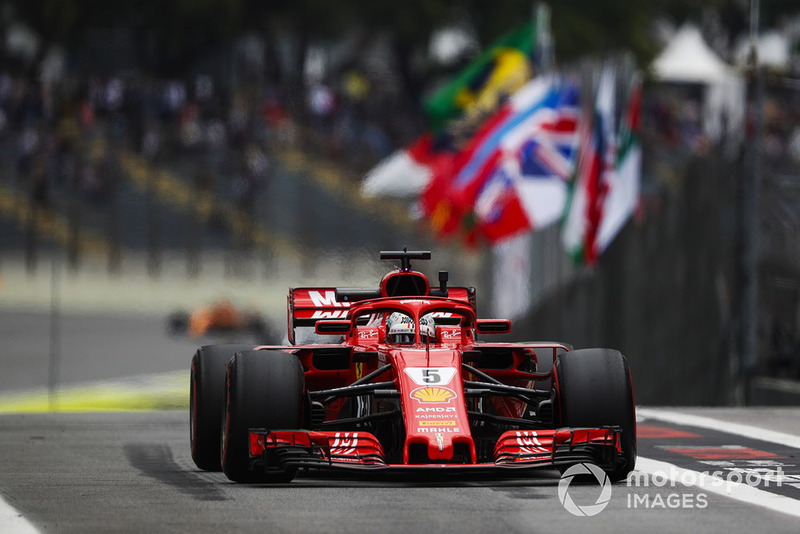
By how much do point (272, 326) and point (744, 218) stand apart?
46.9 feet

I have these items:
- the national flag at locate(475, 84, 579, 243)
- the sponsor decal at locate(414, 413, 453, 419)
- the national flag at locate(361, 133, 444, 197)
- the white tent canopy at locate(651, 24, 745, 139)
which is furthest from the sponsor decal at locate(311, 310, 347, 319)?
the white tent canopy at locate(651, 24, 745, 139)

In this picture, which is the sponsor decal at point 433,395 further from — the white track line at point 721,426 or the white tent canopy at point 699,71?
the white tent canopy at point 699,71

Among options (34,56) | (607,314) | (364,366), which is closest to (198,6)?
(34,56)

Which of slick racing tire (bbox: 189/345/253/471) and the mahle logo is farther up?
slick racing tire (bbox: 189/345/253/471)

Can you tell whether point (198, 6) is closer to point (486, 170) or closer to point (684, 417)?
point (486, 170)

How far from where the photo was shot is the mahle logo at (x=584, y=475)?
30.0 ft

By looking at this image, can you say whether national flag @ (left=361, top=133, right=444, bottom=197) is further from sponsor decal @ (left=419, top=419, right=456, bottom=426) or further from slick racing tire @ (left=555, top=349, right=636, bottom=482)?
sponsor decal @ (left=419, top=419, right=456, bottom=426)

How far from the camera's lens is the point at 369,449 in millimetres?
10281

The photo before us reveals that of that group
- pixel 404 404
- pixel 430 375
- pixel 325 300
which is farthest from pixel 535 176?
pixel 404 404

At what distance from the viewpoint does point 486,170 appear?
27234 mm

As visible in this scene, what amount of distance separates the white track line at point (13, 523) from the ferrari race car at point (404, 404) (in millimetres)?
1574

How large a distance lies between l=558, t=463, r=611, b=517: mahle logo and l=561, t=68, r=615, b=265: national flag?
1378cm

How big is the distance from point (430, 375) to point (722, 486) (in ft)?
5.66

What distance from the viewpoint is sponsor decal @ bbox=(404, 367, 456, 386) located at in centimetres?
1047
